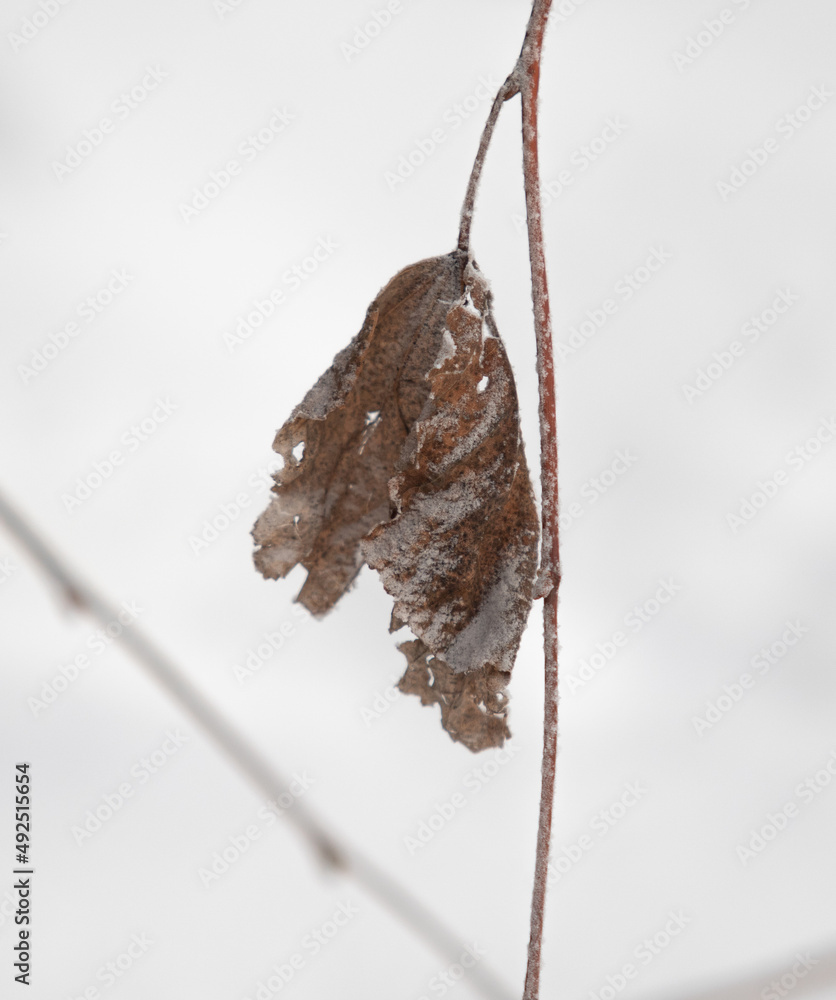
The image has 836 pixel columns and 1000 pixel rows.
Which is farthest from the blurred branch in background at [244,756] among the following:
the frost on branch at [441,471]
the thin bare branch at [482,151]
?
the thin bare branch at [482,151]

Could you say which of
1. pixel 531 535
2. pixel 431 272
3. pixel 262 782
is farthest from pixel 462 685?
pixel 262 782

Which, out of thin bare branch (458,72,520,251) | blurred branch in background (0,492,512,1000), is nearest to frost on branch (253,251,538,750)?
thin bare branch (458,72,520,251)

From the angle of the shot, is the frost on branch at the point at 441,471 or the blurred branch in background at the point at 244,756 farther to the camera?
the blurred branch in background at the point at 244,756

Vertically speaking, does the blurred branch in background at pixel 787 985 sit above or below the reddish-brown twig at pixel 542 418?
below

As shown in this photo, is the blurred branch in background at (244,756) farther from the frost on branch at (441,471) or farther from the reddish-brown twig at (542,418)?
the reddish-brown twig at (542,418)

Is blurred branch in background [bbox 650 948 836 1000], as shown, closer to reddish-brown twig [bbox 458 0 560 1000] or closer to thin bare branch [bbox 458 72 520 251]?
reddish-brown twig [bbox 458 0 560 1000]

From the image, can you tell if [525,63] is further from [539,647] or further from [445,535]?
[539,647]
